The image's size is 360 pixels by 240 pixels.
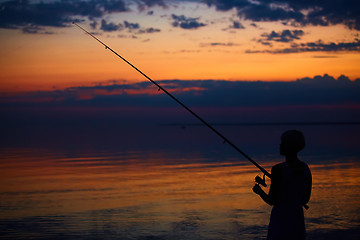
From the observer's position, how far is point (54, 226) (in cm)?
736

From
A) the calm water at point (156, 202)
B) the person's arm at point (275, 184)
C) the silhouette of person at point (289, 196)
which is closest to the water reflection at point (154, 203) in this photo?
the calm water at point (156, 202)

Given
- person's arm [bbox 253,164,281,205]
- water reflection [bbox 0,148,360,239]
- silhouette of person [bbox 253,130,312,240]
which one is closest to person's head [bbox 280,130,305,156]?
silhouette of person [bbox 253,130,312,240]

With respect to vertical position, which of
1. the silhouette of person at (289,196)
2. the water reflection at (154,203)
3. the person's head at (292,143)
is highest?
the person's head at (292,143)

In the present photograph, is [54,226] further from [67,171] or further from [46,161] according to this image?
[46,161]

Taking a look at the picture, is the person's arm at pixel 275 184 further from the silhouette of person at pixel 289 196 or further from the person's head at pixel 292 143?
the person's head at pixel 292 143

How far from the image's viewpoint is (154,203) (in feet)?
29.4

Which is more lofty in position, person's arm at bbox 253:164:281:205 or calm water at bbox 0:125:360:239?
person's arm at bbox 253:164:281:205

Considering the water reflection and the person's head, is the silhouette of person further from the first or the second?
the water reflection

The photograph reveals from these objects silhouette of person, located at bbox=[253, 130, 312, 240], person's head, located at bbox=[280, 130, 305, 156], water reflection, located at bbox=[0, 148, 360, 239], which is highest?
person's head, located at bbox=[280, 130, 305, 156]

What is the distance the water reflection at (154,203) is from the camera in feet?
23.3

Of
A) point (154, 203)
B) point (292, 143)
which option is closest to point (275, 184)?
point (292, 143)

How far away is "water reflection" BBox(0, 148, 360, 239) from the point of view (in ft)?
23.3

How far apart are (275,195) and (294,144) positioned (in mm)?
395

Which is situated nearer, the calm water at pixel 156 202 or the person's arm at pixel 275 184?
the person's arm at pixel 275 184
